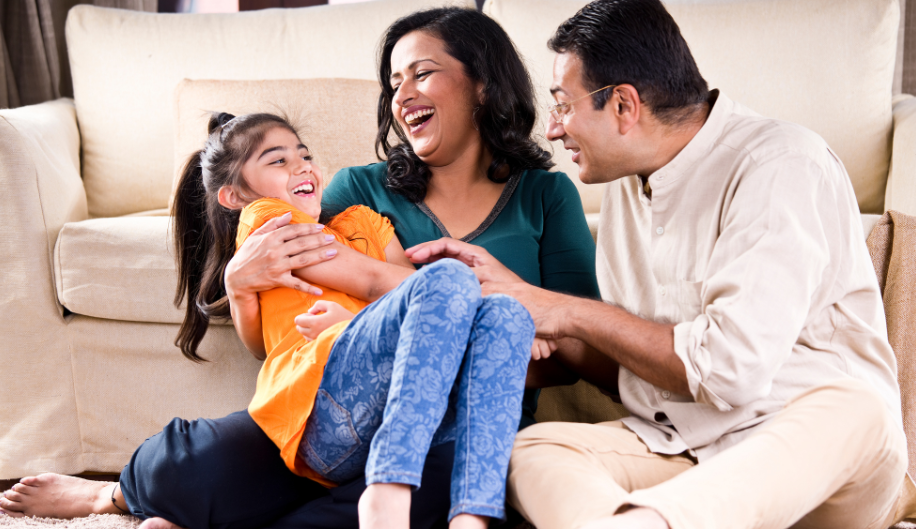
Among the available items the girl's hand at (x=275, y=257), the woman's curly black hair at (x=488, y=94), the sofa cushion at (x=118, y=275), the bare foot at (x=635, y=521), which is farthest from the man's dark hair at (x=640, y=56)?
the sofa cushion at (x=118, y=275)

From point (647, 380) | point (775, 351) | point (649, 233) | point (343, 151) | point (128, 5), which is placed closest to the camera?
point (775, 351)

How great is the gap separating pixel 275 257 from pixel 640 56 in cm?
68

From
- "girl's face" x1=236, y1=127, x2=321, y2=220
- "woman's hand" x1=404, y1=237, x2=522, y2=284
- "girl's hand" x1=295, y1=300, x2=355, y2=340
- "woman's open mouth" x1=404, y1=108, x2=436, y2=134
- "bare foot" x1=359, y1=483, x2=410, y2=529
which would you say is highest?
"woman's open mouth" x1=404, y1=108, x2=436, y2=134

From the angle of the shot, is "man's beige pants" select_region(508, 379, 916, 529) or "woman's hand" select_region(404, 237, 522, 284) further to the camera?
"woman's hand" select_region(404, 237, 522, 284)

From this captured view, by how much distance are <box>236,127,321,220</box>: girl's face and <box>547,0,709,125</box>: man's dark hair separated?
53 cm

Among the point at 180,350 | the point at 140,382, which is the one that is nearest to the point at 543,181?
the point at 180,350

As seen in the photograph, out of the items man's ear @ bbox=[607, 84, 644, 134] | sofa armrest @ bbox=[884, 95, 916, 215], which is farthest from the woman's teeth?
sofa armrest @ bbox=[884, 95, 916, 215]

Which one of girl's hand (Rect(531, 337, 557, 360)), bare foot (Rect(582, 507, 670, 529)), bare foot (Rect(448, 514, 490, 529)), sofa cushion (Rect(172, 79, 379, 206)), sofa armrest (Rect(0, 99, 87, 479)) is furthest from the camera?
sofa cushion (Rect(172, 79, 379, 206))

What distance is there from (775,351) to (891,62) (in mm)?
1571

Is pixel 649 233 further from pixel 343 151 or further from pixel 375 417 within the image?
pixel 343 151

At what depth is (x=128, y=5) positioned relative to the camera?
9.06ft

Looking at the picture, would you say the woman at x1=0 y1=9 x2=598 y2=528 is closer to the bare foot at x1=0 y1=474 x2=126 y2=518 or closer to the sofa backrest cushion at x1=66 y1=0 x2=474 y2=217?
the bare foot at x1=0 y1=474 x2=126 y2=518

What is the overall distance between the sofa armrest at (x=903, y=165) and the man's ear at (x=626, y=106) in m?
0.98

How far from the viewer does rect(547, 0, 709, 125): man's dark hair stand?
116 centimetres
